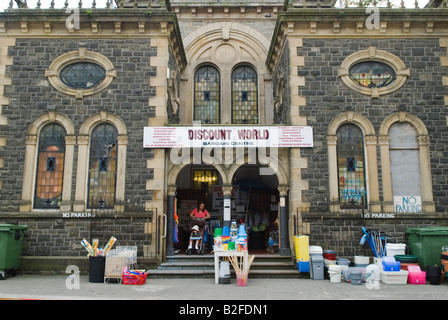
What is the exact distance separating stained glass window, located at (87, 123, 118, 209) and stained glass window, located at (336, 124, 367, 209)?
6.91 metres

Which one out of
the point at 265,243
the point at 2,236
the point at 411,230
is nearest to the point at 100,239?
the point at 2,236

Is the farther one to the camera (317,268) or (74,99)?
(74,99)

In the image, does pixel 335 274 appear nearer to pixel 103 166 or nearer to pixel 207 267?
pixel 207 267

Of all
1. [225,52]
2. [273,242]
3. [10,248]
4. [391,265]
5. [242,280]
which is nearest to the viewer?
[242,280]

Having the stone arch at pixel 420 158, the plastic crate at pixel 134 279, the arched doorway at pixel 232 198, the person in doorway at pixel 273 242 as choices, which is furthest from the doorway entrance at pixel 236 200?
the plastic crate at pixel 134 279

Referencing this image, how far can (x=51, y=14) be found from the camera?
12664mm

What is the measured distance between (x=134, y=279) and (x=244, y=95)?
9594mm

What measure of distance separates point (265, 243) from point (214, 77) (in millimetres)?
7337

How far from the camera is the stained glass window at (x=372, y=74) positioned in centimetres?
1272

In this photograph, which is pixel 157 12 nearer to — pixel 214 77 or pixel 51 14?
pixel 51 14

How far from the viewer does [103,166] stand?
1241cm

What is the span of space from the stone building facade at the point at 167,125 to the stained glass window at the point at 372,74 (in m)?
0.13

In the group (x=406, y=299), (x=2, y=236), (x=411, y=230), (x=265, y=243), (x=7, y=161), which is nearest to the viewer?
(x=406, y=299)

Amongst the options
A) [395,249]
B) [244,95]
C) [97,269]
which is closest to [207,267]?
[97,269]
